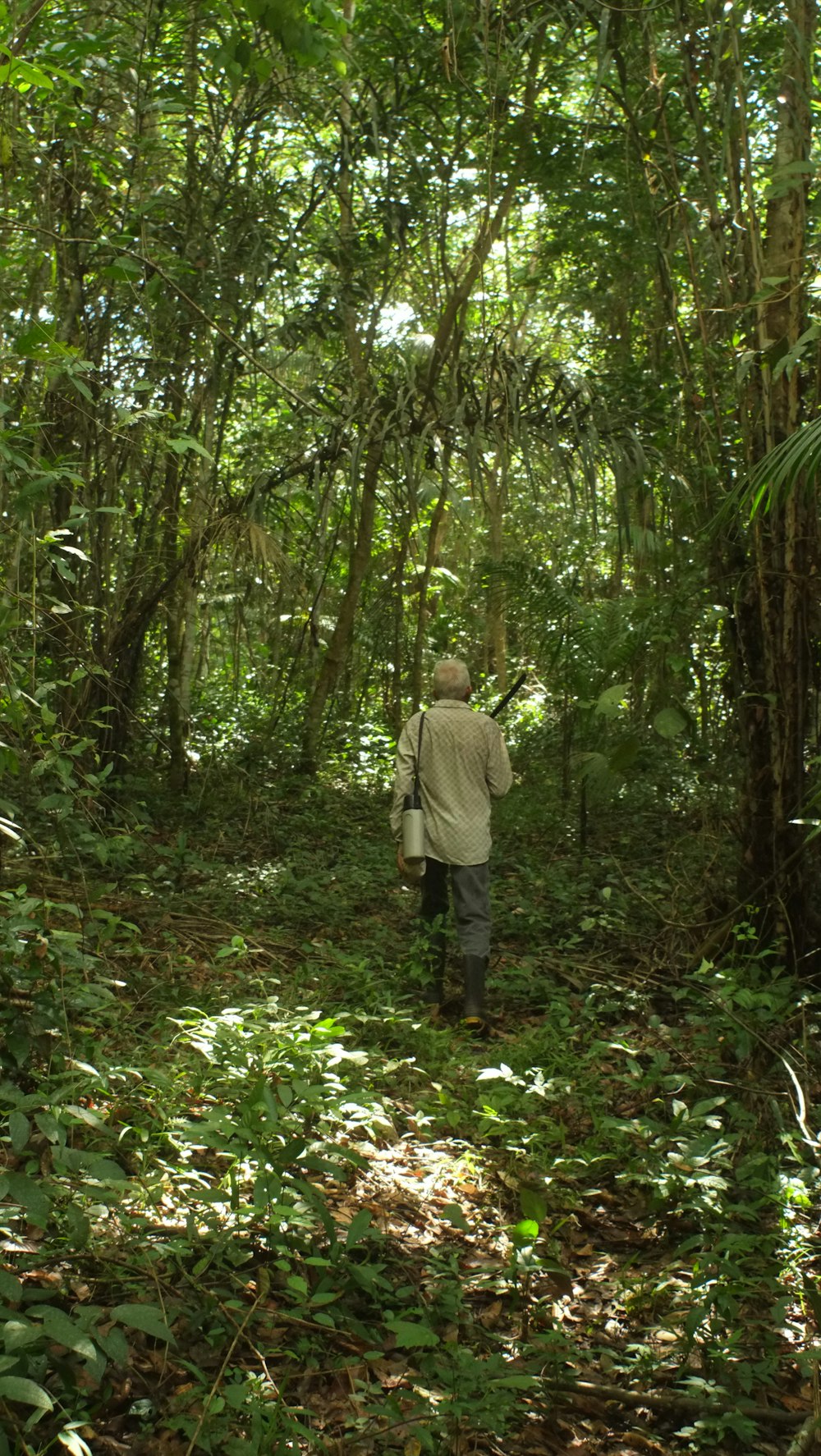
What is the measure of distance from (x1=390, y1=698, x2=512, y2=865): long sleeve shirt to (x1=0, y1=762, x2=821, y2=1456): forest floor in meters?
0.59

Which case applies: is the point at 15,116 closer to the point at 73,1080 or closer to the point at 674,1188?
the point at 73,1080

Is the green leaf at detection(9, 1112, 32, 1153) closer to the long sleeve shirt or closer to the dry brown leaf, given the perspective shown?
the dry brown leaf

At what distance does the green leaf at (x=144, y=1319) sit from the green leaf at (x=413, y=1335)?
1.82ft

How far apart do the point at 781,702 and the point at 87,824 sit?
330 cm

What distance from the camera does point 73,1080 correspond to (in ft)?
12.3

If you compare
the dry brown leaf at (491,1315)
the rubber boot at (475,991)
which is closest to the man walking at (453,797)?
the rubber boot at (475,991)

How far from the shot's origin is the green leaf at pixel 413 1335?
2834mm

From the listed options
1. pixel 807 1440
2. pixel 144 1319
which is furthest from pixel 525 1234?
pixel 144 1319

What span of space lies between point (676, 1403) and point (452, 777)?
3626 mm

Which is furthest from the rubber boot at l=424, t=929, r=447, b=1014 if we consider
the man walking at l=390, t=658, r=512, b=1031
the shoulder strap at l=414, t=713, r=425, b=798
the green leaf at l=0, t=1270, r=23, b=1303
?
the green leaf at l=0, t=1270, r=23, b=1303

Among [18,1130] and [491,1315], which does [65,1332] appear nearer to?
[18,1130]

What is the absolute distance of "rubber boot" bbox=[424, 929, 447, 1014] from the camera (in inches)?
235

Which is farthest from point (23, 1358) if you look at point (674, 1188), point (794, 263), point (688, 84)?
point (688, 84)

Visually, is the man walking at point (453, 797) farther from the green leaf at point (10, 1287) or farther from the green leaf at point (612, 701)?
the green leaf at point (10, 1287)
